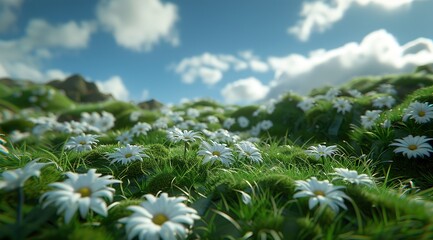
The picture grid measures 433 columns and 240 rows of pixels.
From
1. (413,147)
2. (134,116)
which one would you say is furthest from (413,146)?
(134,116)

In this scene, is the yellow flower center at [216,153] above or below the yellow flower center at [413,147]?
above

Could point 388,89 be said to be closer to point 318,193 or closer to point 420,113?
point 420,113

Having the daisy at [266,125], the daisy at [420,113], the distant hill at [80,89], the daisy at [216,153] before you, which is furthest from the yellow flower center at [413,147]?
the distant hill at [80,89]

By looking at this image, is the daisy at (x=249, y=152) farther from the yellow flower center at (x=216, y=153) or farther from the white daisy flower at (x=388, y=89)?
the white daisy flower at (x=388, y=89)

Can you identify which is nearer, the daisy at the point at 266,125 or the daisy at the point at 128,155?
the daisy at the point at 128,155

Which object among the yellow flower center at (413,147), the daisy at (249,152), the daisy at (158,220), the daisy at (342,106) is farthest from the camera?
the daisy at (342,106)

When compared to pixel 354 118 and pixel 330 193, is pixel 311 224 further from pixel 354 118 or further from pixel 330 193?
pixel 354 118

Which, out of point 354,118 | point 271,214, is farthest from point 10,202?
point 354,118

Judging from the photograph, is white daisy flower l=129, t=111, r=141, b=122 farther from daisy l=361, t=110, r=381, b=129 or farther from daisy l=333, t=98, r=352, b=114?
daisy l=361, t=110, r=381, b=129
